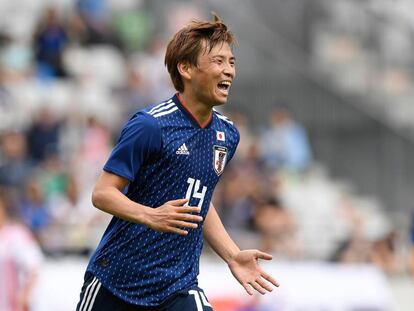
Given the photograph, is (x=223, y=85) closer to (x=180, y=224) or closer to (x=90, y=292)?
(x=180, y=224)

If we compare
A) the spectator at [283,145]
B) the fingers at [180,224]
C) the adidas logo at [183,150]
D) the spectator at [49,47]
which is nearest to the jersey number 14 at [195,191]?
the adidas logo at [183,150]

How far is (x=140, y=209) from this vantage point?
609cm

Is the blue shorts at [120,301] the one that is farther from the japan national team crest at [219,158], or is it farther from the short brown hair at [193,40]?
the short brown hair at [193,40]

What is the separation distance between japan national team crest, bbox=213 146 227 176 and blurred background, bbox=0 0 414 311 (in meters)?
5.90

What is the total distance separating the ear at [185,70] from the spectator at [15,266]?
4514mm

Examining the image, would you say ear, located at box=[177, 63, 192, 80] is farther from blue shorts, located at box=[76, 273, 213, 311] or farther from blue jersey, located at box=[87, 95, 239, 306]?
blue shorts, located at box=[76, 273, 213, 311]

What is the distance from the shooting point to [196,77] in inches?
258

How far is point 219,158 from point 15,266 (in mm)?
4756

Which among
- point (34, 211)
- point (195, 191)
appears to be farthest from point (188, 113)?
point (34, 211)

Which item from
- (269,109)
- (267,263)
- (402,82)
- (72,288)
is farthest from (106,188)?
(402,82)

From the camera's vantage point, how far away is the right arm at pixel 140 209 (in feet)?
19.6

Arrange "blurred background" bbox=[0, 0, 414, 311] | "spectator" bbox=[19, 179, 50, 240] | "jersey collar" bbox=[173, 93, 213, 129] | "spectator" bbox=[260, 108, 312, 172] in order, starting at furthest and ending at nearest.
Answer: "spectator" bbox=[260, 108, 312, 172]
"spectator" bbox=[19, 179, 50, 240]
"blurred background" bbox=[0, 0, 414, 311]
"jersey collar" bbox=[173, 93, 213, 129]

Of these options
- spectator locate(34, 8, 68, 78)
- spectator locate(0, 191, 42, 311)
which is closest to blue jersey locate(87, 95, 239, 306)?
spectator locate(0, 191, 42, 311)

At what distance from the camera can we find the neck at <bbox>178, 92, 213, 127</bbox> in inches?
261
